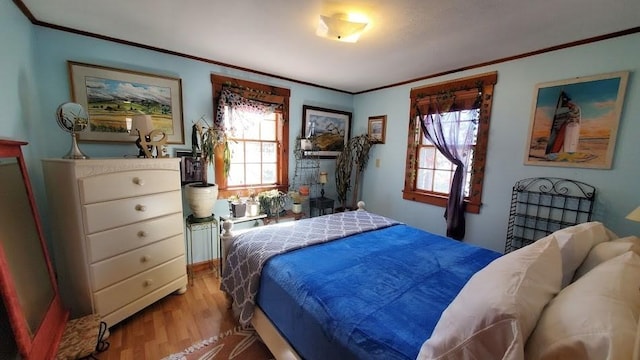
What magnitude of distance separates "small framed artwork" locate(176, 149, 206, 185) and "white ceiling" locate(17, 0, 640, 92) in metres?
1.03

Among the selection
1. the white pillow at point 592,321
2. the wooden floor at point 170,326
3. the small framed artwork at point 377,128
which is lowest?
the wooden floor at point 170,326

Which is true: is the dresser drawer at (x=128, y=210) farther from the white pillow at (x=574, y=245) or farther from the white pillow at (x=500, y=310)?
the white pillow at (x=574, y=245)

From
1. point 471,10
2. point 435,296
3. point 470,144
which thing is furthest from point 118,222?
point 470,144

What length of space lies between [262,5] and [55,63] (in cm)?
182

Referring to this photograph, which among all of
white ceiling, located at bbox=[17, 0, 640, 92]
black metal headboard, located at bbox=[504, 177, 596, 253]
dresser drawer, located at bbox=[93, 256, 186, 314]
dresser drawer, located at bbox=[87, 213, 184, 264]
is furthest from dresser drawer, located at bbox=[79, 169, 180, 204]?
black metal headboard, located at bbox=[504, 177, 596, 253]

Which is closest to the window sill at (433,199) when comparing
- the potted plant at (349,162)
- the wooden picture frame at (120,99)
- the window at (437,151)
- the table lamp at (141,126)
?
the window at (437,151)

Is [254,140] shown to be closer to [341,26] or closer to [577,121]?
[341,26]

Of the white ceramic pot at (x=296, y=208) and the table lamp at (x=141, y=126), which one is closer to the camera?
the table lamp at (x=141, y=126)

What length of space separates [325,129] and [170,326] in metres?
2.94

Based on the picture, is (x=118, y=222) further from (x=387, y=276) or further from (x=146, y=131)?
(x=387, y=276)

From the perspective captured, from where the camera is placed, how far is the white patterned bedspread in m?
1.70

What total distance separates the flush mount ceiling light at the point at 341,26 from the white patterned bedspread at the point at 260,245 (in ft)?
5.07

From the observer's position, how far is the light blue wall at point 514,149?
1894mm

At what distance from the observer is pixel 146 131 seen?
6.89 feet
